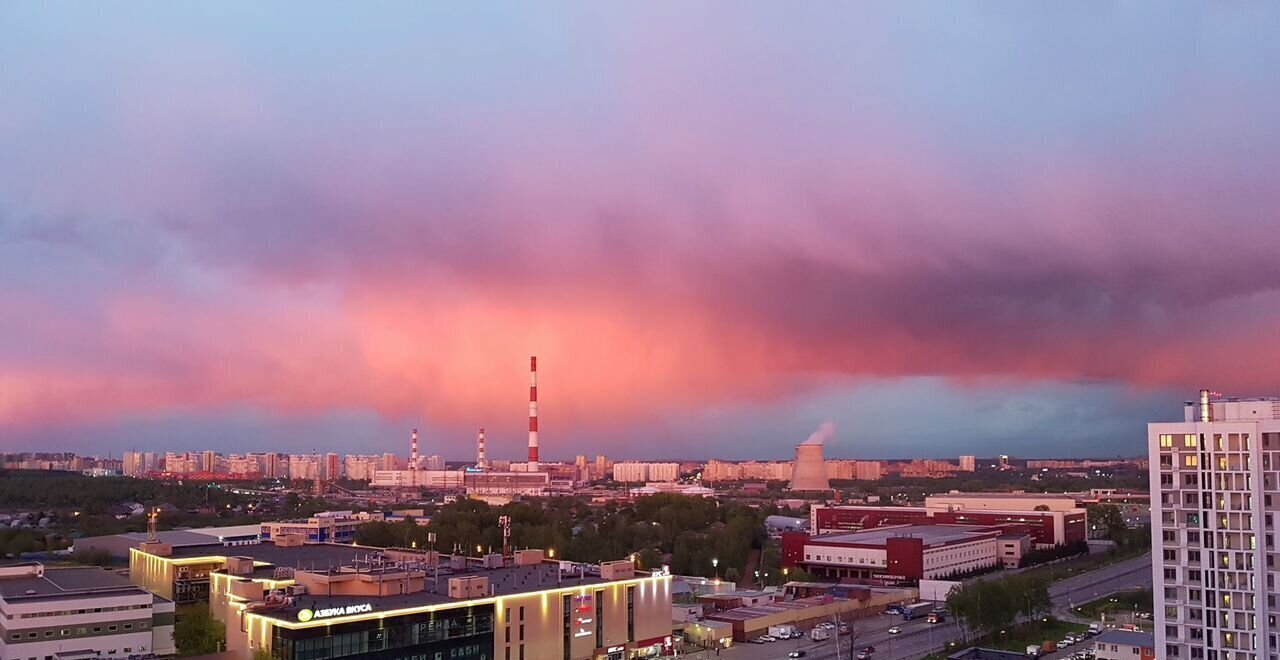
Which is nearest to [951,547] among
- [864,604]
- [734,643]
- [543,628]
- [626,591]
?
[864,604]

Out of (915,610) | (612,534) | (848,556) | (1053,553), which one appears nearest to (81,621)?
(915,610)

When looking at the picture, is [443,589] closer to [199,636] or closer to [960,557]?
[199,636]

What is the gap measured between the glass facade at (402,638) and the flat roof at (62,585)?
15.4 ft

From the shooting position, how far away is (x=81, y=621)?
52.0 ft

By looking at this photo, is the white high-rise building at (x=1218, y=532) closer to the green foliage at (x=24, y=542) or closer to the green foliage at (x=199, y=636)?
the green foliage at (x=199, y=636)

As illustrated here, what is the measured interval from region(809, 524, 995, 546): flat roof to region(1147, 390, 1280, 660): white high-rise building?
16724 mm

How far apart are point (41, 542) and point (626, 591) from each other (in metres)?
24.3

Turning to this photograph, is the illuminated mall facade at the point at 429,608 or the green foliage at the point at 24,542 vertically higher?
the illuminated mall facade at the point at 429,608

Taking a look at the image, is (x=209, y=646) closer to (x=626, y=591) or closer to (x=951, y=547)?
(x=626, y=591)

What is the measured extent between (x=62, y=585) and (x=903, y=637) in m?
16.0

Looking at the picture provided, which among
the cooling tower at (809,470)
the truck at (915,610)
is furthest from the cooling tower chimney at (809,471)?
the truck at (915,610)

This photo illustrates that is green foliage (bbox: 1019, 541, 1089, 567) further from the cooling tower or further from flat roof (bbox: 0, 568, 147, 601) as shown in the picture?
flat roof (bbox: 0, 568, 147, 601)

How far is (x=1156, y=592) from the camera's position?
12.4 meters

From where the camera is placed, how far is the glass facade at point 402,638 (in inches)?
537
